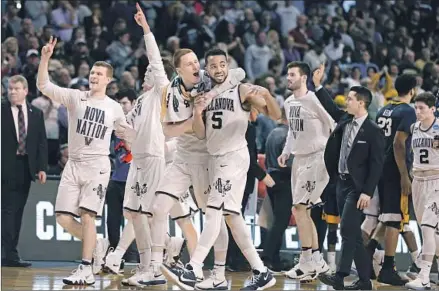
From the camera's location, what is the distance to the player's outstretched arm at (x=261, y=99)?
469 inches

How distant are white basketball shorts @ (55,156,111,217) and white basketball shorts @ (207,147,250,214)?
4.88 feet

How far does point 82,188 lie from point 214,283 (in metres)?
2.00

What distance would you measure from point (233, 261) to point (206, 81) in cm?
426

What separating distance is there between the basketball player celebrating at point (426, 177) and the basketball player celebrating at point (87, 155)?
3.50m

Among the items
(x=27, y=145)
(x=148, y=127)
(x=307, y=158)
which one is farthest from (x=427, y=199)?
(x=27, y=145)

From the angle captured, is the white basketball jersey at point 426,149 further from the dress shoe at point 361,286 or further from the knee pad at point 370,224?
the dress shoe at point 361,286

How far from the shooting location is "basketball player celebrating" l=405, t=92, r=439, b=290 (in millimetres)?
13570

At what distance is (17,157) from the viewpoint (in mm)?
15914

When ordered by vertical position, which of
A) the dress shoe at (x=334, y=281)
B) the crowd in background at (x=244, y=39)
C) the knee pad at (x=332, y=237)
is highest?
the crowd in background at (x=244, y=39)

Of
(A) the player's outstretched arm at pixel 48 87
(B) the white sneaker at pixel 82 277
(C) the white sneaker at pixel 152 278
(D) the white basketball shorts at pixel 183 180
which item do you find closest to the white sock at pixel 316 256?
(D) the white basketball shorts at pixel 183 180

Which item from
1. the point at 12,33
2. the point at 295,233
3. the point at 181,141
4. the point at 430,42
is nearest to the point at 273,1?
the point at 430,42

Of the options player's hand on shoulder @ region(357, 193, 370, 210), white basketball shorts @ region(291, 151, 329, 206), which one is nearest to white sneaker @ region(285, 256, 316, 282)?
white basketball shorts @ region(291, 151, 329, 206)

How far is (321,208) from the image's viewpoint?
15.6 metres

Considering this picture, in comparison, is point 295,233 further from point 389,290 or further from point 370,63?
point 370,63
